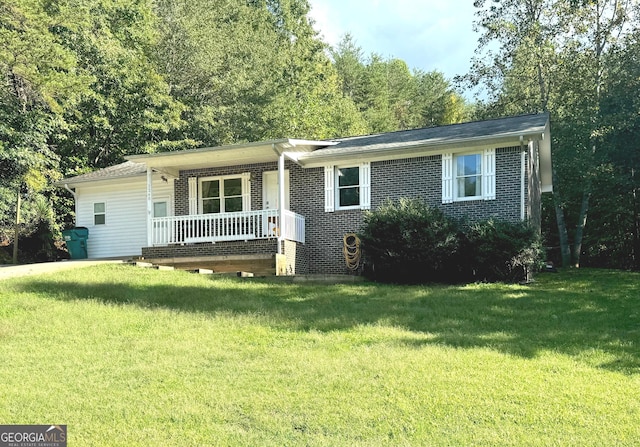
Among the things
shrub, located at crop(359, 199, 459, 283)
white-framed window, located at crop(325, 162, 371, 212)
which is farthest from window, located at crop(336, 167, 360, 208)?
shrub, located at crop(359, 199, 459, 283)

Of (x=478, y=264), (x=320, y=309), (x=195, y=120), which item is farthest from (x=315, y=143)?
(x=195, y=120)

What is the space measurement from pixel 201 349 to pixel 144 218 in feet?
40.5

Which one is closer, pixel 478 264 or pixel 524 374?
pixel 524 374

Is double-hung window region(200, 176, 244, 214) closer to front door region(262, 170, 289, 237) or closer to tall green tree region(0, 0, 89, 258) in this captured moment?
front door region(262, 170, 289, 237)

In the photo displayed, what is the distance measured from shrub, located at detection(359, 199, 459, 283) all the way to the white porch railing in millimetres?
2660

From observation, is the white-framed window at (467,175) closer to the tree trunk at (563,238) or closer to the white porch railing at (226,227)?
the white porch railing at (226,227)

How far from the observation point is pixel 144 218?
19.9m

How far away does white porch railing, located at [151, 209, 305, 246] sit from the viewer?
54.2 feet

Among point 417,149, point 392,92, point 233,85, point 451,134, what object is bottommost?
point 417,149

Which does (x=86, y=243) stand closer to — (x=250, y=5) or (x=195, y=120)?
(x=195, y=120)

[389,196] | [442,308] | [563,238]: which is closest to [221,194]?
[389,196]

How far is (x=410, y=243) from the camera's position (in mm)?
13945

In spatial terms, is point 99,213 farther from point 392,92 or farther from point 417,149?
point 392,92

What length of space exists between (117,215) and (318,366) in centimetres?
1456
